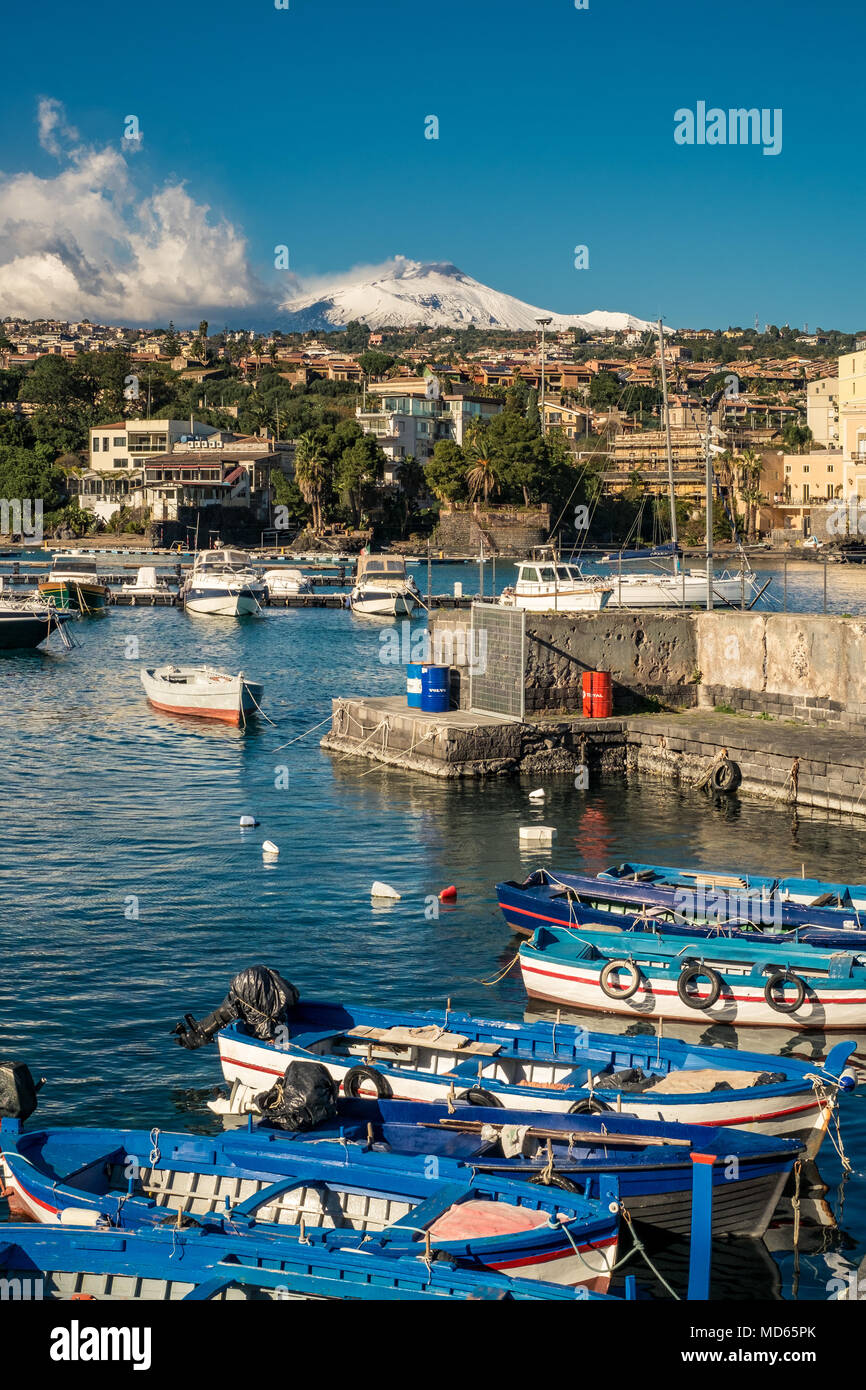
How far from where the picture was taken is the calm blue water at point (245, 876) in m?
14.8

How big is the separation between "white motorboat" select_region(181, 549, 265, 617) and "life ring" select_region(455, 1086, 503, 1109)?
62.2 meters

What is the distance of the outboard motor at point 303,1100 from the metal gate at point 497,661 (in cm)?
1934

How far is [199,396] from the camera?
7254 inches

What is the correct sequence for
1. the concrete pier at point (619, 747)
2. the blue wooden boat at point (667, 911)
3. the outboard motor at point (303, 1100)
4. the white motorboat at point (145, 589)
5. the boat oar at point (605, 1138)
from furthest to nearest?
the white motorboat at point (145, 589) < the concrete pier at point (619, 747) < the blue wooden boat at point (667, 911) < the outboard motor at point (303, 1100) < the boat oar at point (605, 1138)

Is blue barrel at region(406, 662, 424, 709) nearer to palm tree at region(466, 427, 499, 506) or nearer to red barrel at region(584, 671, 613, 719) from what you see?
red barrel at region(584, 671, 613, 719)

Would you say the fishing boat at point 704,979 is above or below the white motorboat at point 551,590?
below

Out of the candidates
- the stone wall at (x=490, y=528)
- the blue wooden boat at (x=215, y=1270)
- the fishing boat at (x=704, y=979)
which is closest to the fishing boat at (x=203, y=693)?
the fishing boat at (x=704, y=979)

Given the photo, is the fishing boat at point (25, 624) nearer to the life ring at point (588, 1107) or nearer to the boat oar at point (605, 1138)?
the life ring at point (588, 1107)

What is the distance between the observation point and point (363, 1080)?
12609mm

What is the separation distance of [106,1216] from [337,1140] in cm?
202

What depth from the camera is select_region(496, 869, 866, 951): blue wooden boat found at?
17188mm

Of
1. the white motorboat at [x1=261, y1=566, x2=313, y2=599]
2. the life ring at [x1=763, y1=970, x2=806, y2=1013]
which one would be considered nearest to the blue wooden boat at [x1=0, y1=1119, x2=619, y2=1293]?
the life ring at [x1=763, y1=970, x2=806, y2=1013]
